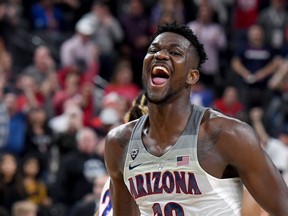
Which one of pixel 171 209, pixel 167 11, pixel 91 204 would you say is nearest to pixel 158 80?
pixel 171 209

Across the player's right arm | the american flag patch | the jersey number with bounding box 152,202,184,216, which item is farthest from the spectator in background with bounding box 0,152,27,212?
the american flag patch

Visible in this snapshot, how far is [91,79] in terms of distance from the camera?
1337 centimetres

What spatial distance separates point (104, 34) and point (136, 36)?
508 mm

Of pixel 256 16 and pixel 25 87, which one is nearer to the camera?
pixel 25 87

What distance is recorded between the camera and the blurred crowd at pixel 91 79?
34.9 ft

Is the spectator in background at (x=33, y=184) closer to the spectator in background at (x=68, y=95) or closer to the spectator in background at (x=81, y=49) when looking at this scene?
the spectator in background at (x=68, y=95)

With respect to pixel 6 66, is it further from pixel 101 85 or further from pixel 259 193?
pixel 259 193

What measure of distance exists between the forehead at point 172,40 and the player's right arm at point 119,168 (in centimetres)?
51

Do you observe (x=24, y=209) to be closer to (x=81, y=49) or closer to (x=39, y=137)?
(x=39, y=137)

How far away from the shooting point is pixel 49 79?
12734 mm

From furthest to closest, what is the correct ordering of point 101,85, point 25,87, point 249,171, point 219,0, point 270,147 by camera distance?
point 219,0 < point 101,85 < point 25,87 < point 270,147 < point 249,171

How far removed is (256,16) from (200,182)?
1031 centimetres

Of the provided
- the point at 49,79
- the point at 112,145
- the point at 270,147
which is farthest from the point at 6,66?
the point at 112,145

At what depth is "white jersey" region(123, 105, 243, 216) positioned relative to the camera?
440 centimetres
